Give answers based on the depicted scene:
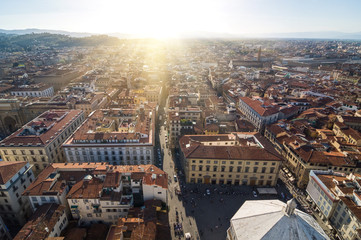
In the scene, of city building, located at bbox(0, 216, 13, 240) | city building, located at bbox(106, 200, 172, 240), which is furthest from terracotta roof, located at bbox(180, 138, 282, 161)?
city building, located at bbox(0, 216, 13, 240)

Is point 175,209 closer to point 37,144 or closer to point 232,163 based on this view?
point 232,163

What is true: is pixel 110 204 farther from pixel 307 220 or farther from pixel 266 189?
pixel 266 189

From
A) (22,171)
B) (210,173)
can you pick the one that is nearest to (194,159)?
(210,173)

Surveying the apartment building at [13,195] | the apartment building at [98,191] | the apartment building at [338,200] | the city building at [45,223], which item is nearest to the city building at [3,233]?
the apartment building at [13,195]

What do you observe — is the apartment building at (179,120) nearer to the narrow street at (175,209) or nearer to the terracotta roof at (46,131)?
the narrow street at (175,209)

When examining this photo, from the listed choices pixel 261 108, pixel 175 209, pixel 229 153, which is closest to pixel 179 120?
pixel 229 153
